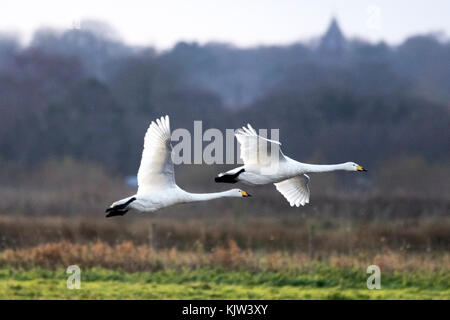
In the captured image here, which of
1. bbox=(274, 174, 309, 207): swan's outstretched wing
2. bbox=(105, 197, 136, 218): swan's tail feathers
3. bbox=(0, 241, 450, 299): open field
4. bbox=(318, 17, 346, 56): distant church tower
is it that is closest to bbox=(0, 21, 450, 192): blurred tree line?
bbox=(318, 17, 346, 56): distant church tower

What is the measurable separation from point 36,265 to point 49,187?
2407 mm

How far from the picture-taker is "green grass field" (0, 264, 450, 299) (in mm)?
17031

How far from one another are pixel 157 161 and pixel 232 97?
11101 millimetres

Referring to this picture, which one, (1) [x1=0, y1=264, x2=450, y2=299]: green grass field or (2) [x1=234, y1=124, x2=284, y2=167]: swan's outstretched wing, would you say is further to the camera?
(1) [x1=0, y1=264, x2=450, y2=299]: green grass field

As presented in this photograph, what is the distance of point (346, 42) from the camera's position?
22531 millimetres

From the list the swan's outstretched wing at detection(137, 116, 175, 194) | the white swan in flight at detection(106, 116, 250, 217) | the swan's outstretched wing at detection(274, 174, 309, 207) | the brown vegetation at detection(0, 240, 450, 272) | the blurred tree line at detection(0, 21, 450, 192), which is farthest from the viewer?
the blurred tree line at detection(0, 21, 450, 192)

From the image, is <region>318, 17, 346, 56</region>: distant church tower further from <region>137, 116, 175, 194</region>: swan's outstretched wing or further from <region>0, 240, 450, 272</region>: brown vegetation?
<region>137, 116, 175, 194</region>: swan's outstretched wing

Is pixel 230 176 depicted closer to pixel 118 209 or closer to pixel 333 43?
pixel 118 209

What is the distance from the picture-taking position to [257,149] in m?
12.1

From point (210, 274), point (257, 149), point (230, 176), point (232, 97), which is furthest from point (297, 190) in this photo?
point (232, 97)

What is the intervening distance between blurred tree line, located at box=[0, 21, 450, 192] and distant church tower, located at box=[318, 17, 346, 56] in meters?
0.02

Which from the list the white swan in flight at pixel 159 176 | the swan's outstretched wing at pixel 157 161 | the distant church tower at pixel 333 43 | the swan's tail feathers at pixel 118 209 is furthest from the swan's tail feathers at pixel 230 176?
the distant church tower at pixel 333 43
